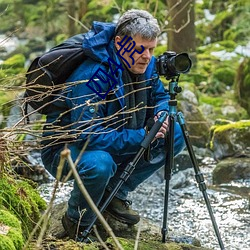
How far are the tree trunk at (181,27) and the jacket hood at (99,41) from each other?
6617 millimetres

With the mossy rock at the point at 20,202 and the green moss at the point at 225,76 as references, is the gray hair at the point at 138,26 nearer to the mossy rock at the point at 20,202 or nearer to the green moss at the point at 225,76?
the mossy rock at the point at 20,202

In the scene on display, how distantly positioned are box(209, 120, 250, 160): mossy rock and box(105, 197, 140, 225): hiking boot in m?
3.22

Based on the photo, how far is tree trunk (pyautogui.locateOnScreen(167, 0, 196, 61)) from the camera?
10.1 metres

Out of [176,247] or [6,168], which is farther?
[176,247]

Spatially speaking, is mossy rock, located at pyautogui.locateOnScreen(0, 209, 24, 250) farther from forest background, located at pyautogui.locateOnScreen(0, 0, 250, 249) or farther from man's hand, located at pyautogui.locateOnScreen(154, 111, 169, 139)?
forest background, located at pyautogui.locateOnScreen(0, 0, 250, 249)

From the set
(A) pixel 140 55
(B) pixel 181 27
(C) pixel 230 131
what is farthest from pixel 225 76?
(A) pixel 140 55

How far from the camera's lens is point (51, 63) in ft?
10.8

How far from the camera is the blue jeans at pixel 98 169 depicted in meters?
3.21

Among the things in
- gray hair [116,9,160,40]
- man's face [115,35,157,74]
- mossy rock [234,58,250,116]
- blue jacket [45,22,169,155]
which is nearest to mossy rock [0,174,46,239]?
blue jacket [45,22,169,155]

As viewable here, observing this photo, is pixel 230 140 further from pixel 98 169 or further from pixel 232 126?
pixel 98 169

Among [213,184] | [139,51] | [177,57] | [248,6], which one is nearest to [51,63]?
[139,51]

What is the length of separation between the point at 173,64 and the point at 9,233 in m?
1.34

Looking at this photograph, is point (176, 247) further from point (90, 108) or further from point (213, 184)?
point (213, 184)

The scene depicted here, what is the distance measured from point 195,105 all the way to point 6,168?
210 inches
